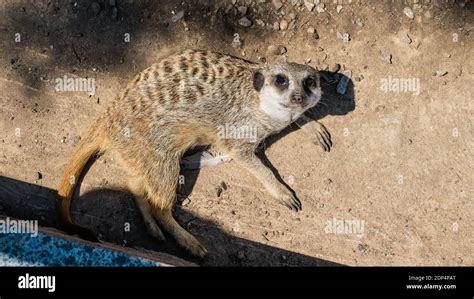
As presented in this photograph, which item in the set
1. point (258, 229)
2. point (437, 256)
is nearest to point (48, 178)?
point (258, 229)

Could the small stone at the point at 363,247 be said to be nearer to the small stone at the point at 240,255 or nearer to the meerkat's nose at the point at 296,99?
the small stone at the point at 240,255

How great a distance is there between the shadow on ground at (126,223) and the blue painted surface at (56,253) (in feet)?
1.59

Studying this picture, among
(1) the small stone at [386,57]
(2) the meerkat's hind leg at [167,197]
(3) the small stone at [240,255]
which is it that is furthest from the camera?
(1) the small stone at [386,57]

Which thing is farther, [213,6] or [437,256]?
[213,6]

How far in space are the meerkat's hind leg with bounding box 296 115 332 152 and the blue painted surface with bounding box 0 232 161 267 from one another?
134 centimetres

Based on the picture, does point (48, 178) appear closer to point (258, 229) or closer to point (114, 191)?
point (114, 191)

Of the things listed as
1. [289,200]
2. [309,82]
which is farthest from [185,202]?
[309,82]

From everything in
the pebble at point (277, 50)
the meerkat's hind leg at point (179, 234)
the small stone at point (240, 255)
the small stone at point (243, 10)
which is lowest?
the small stone at point (240, 255)

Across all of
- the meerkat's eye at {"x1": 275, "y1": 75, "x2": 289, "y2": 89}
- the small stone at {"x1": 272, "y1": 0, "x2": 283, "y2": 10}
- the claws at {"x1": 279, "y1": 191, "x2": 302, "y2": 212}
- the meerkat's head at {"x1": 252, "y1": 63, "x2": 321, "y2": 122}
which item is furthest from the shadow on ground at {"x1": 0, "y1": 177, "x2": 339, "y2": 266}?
the small stone at {"x1": 272, "y1": 0, "x2": 283, "y2": 10}

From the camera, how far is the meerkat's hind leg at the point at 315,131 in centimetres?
383

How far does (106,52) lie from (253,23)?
1015 mm

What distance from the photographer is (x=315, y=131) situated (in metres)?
3.83

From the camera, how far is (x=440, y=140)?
3.85m

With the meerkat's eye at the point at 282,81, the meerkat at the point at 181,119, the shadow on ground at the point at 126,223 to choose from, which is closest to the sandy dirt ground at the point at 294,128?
the shadow on ground at the point at 126,223
